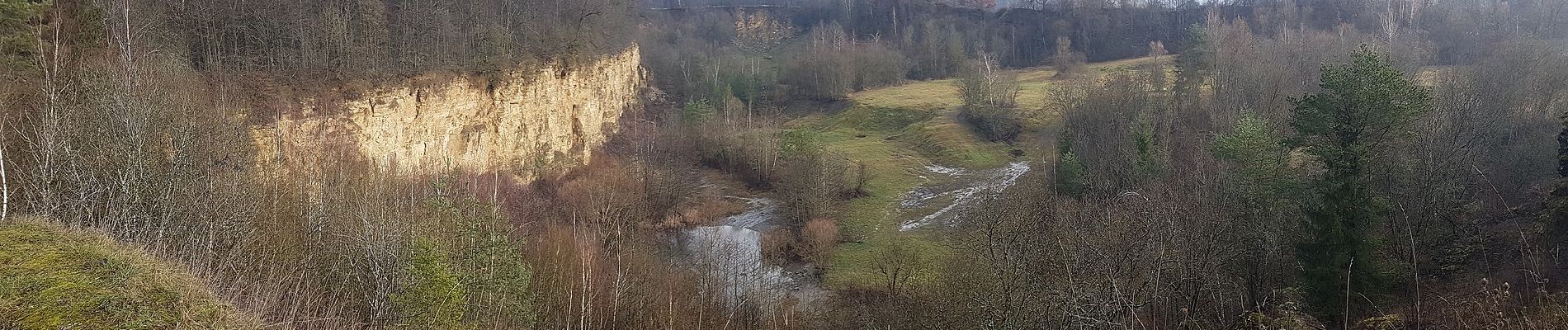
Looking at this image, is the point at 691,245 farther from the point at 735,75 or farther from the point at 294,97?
the point at 735,75

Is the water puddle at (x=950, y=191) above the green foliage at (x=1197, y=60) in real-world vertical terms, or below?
below

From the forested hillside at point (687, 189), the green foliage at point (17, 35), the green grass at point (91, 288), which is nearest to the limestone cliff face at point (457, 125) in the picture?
the forested hillside at point (687, 189)

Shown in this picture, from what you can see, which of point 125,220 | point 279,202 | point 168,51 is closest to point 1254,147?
point 279,202

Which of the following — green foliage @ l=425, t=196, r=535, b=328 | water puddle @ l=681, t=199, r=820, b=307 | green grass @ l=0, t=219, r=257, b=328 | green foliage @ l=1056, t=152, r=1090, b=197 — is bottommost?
water puddle @ l=681, t=199, r=820, b=307

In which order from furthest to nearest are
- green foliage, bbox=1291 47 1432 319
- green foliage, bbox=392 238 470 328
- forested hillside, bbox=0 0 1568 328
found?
green foliage, bbox=1291 47 1432 319, forested hillside, bbox=0 0 1568 328, green foliage, bbox=392 238 470 328

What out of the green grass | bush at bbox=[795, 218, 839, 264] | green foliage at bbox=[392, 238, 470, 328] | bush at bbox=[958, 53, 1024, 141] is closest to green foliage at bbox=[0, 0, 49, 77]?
the green grass

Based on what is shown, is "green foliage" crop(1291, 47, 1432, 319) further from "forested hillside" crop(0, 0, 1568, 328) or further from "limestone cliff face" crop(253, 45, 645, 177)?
"limestone cliff face" crop(253, 45, 645, 177)

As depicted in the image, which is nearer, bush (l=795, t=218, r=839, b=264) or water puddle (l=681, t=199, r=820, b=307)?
water puddle (l=681, t=199, r=820, b=307)

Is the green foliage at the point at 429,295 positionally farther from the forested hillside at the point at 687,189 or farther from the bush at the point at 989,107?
the bush at the point at 989,107
